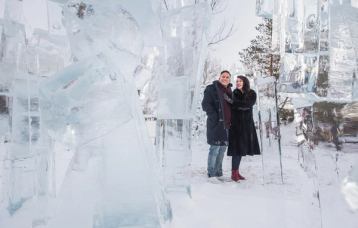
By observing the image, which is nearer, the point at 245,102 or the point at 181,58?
the point at 181,58

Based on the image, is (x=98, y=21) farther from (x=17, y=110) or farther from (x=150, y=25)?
(x=17, y=110)

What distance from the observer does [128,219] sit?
6.28 feet

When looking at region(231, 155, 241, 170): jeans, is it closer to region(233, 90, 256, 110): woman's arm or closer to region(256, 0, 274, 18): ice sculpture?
region(233, 90, 256, 110): woman's arm

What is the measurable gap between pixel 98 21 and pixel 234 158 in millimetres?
3072

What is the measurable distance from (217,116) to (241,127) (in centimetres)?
38

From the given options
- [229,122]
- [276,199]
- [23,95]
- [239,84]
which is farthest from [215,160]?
[23,95]

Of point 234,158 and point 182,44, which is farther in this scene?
point 234,158

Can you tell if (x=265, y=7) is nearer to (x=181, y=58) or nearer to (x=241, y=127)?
(x=181, y=58)

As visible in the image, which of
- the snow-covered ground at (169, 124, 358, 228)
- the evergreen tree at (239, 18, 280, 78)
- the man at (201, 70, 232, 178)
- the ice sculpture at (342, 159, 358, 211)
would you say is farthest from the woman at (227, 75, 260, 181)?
the evergreen tree at (239, 18, 280, 78)

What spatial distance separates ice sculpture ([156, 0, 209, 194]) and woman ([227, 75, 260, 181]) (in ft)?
3.70

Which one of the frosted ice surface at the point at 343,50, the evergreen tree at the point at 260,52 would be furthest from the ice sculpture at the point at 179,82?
the evergreen tree at the point at 260,52

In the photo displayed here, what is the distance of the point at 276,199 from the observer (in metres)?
3.38

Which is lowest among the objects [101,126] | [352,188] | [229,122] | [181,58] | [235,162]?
[235,162]

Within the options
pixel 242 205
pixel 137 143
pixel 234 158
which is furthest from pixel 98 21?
pixel 234 158
